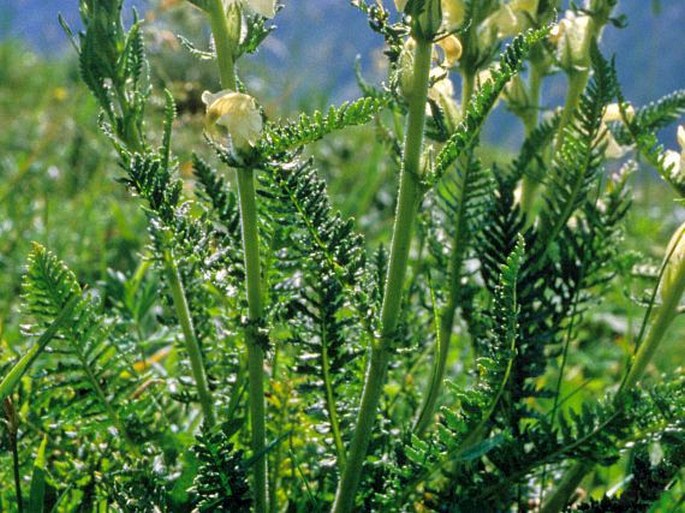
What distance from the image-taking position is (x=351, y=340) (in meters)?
1.34

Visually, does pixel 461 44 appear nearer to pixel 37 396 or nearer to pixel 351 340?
pixel 351 340

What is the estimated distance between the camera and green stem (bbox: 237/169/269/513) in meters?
1.11

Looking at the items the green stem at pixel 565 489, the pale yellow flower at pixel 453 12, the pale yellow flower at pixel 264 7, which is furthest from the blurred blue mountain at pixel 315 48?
→ the green stem at pixel 565 489

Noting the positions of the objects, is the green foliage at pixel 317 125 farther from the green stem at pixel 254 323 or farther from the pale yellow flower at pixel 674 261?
the pale yellow flower at pixel 674 261

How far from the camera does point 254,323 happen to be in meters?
1.13

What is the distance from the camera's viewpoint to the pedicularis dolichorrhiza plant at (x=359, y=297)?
105 cm

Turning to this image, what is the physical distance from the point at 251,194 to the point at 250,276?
0.35 ft

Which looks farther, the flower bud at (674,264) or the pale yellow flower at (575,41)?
the pale yellow flower at (575,41)

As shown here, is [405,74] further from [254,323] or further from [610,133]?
[610,133]

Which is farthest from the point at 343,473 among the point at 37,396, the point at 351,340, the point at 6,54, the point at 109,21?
the point at 6,54

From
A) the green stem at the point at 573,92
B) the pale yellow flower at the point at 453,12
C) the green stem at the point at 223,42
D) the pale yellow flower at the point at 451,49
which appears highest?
the green stem at the point at 573,92

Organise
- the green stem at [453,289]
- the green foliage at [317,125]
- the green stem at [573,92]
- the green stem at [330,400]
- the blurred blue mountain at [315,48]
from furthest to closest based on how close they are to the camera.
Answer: the blurred blue mountain at [315,48]
the green stem at [573,92]
the green stem at [453,289]
the green stem at [330,400]
the green foliage at [317,125]

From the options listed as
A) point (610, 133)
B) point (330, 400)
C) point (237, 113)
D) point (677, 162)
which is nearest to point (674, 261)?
point (677, 162)

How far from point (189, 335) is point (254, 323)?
0.58ft
